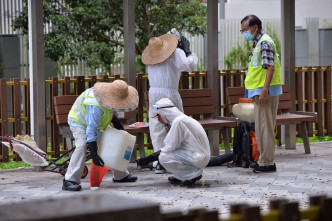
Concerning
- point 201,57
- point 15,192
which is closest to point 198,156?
point 15,192

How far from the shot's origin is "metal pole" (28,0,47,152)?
10273 mm

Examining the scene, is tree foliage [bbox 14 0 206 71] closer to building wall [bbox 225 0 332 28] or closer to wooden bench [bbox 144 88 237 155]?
wooden bench [bbox 144 88 237 155]

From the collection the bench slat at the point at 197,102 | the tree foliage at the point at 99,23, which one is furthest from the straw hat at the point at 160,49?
the tree foliage at the point at 99,23

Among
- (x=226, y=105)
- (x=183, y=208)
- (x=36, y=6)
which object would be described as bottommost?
(x=183, y=208)

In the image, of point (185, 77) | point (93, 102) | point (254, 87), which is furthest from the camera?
point (185, 77)

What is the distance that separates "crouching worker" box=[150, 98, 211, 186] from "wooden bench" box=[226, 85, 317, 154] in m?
2.78

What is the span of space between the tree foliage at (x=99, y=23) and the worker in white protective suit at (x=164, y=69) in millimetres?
6050

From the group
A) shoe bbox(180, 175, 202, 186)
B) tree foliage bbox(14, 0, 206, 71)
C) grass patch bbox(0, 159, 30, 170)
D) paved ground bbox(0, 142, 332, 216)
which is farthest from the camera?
tree foliage bbox(14, 0, 206, 71)

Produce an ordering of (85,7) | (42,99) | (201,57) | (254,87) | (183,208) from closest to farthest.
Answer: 1. (183,208)
2. (254,87)
3. (42,99)
4. (85,7)
5. (201,57)

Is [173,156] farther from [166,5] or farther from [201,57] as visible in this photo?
A: [201,57]

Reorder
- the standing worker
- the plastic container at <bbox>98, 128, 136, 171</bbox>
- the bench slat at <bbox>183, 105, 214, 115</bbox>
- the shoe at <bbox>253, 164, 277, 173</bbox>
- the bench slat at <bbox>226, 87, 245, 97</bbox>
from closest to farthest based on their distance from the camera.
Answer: the plastic container at <bbox>98, 128, 136, 171</bbox>, the standing worker, the shoe at <bbox>253, 164, 277, 173</bbox>, the bench slat at <bbox>183, 105, 214, 115</bbox>, the bench slat at <bbox>226, 87, 245, 97</bbox>

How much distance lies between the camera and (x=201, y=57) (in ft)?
72.0

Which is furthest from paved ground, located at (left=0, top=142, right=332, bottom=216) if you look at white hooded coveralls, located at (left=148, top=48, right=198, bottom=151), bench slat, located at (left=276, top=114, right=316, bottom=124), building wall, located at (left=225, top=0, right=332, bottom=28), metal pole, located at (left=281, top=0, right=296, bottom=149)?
building wall, located at (left=225, top=0, right=332, bottom=28)

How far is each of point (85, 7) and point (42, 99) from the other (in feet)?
21.6
